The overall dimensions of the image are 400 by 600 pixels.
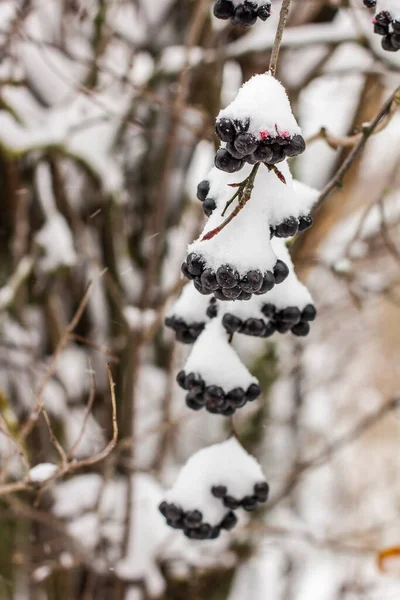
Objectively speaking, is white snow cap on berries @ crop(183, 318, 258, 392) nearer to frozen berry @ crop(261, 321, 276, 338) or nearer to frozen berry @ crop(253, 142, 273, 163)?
frozen berry @ crop(261, 321, 276, 338)

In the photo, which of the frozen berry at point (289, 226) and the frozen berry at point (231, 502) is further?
the frozen berry at point (231, 502)

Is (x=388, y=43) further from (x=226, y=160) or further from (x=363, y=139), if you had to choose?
(x=226, y=160)

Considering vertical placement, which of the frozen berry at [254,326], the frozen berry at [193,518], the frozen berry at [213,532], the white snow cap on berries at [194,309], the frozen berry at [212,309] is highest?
the white snow cap on berries at [194,309]

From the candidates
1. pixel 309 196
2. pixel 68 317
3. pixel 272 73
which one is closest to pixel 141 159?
pixel 68 317

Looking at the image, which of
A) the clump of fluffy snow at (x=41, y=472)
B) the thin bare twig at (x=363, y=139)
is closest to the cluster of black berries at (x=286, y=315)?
the thin bare twig at (x=363, y=139)

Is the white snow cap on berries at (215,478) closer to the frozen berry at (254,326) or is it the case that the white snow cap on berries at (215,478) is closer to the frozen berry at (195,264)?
the frozen berry at (254,326)

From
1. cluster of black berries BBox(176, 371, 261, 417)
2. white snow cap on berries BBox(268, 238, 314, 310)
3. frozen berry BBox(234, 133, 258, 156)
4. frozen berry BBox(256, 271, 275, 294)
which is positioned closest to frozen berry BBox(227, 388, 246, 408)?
cluster of black berries BBox(176, 371, 261, 417)

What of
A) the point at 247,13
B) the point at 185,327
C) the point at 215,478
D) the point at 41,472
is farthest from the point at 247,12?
the point at 41,472
